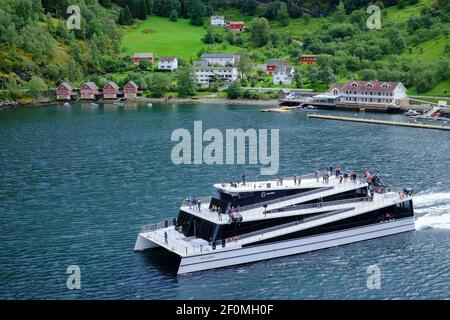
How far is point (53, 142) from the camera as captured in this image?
3698 inches

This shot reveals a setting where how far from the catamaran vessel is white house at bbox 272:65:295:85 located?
115820mm

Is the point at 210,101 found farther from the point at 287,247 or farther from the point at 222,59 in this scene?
the point at 287,247

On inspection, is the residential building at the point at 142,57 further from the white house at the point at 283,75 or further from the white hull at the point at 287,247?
the white hull at the point at 287,247

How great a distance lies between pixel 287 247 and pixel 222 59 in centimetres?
13814

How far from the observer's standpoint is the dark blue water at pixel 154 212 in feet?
135

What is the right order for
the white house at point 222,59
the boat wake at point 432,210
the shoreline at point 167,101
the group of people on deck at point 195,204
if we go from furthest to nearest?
the white house at point 222,59, the shoreline at point 167,101, the boat wake at point 432,210, the group of people on deck at point 195,204

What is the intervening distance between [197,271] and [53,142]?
186 feet

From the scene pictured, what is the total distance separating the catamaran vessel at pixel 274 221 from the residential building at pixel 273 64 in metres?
120

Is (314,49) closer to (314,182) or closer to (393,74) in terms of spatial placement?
(393,74)

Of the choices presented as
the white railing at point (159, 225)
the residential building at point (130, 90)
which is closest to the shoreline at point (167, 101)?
the residential building at point (130, 90)

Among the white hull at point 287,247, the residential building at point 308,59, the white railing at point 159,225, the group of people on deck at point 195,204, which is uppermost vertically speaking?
the residential building at point 308,59

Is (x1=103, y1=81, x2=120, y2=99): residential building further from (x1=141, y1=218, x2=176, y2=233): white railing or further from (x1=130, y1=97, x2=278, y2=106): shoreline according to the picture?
(x1=141, y1=218, x2=176, y2=233): white railing

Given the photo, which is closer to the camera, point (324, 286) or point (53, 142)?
point (324, 286)
